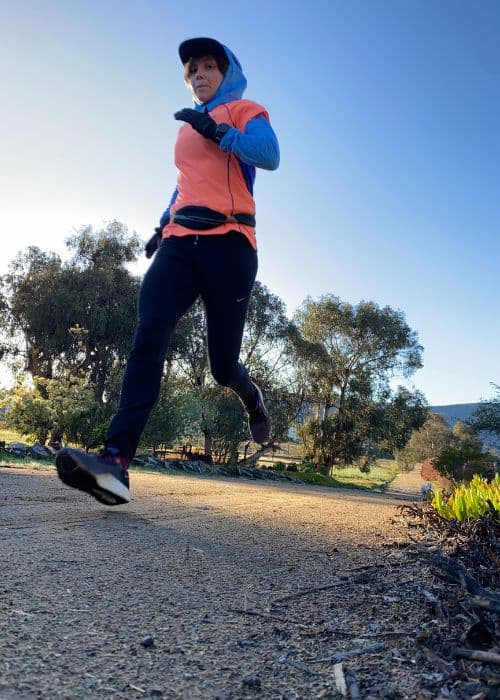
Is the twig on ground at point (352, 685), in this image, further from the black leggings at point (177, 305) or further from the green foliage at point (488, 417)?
the green foliage at point (488, 417)

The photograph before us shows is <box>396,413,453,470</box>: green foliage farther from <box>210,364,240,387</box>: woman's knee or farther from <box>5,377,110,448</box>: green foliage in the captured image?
<box>210,364,240,387</box>: woman's knee

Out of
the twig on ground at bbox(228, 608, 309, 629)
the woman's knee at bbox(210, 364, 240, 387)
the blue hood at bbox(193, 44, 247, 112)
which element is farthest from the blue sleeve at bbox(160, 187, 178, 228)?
the twig on ground at bbox(228, 608, 309, 629)

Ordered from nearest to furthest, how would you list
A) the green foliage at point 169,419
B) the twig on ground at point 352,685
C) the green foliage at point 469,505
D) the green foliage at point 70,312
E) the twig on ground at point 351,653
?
1. the twig on ground at point 352,685
2. the twig on ground at point 351,653
3. the green foliage at point 469,505
4. the green foliage at point 169,419
5. the green foliage at point 70,312

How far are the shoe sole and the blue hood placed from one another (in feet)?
6.49

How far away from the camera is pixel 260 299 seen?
90.4 ft

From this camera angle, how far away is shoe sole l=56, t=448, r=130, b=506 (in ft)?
7.50

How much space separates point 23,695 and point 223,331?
6.52 feet

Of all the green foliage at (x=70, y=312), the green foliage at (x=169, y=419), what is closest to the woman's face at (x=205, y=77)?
the green foliage at (x=169, y=419)

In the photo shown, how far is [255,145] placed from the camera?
266cm

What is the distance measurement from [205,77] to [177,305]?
133 centimetres

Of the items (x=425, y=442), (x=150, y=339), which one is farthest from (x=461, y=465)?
(x=425, y=442)

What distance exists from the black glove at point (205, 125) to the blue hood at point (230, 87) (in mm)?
348

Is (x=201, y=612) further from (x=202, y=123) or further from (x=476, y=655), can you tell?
(x=202, y=123)

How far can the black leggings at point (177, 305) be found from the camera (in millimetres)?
2623
